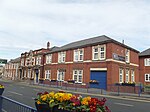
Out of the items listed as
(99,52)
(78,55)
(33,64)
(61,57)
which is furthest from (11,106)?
(33,64)

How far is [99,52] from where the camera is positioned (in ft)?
97.6

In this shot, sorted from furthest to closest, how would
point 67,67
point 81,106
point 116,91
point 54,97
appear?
point 67,67
point 116,91
point 54,97
point 81,106

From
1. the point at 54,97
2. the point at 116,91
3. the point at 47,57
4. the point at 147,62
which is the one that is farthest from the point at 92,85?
the point at 54,97

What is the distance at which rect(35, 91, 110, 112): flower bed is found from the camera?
3.20 m

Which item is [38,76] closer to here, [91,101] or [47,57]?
[47,57]

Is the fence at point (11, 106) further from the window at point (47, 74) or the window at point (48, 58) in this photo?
the window at point (48, 58)

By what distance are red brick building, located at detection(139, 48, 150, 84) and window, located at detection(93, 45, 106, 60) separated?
1279 centimetres

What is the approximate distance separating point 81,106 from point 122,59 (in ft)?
93.1

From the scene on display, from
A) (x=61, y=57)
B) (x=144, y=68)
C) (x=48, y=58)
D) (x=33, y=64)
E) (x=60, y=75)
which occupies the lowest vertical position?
(x=60, y=75)

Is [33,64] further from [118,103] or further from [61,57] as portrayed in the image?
[118,103]

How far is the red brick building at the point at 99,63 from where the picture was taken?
28078mm

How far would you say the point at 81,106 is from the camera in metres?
3.24

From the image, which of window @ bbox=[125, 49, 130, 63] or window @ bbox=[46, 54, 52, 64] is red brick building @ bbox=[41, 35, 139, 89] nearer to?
window @ bbox=[125, 49, 130, 63]

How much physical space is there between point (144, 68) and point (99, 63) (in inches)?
533
